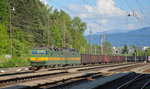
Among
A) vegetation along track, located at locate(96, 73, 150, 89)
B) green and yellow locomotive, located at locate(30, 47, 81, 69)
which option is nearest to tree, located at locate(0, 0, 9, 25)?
green and yellow locomotive, located at locate(30, 47, 81, 69)

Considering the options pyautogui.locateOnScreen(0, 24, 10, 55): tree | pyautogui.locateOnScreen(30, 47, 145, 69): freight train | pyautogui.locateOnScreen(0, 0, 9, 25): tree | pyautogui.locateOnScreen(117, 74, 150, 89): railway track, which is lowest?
pyautogui.locateOnScreen(117, 74, 150, 89): railway track

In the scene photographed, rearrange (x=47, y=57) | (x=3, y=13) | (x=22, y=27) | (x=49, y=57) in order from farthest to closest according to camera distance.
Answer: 1. (x=22, y=27)
2. (x=3, y=13)
3. (x=49, y=57)
4. (x=47, y=57)

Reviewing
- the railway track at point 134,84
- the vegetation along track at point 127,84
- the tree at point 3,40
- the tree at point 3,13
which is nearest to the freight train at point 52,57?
the vegetation along track at point 127,84

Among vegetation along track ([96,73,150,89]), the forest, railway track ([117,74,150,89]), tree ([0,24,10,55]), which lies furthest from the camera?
the forest

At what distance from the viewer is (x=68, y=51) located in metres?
42.5

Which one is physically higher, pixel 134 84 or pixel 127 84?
pixel 127 84

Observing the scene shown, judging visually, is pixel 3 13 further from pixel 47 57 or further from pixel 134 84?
pixel 134 84

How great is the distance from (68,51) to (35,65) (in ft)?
33.9

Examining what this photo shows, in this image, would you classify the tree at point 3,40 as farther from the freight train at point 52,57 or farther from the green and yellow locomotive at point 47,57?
the green and yellow locomotive at point 47,57

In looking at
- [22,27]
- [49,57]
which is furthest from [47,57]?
[22,27]

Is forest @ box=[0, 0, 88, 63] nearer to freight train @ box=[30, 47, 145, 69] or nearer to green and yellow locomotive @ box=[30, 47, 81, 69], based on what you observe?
freight train @ box=[30, 47, 145, 69]

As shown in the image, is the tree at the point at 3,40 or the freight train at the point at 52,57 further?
the tree at the point at 3,40

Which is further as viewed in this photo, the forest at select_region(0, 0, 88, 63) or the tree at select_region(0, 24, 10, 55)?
the forest at select_region(0, 0, 88, 63)

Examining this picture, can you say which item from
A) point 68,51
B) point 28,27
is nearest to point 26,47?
point 28,27
